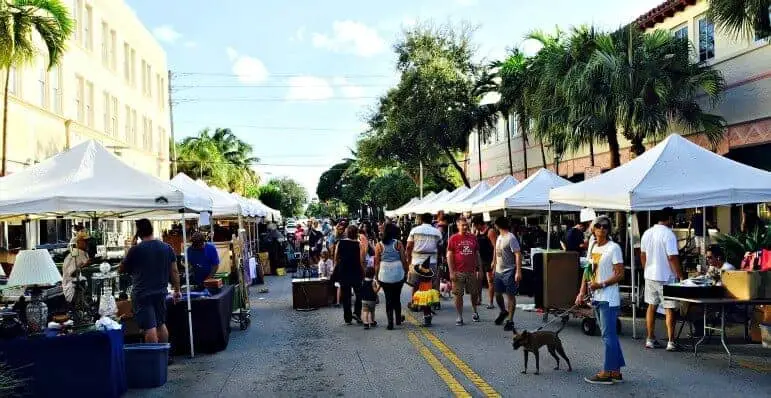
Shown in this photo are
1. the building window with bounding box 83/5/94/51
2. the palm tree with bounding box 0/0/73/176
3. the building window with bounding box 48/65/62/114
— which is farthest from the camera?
the building window with bounding box 83/5/94/51

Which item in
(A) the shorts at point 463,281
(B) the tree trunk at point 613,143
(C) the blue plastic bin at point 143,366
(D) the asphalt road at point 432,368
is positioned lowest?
(D) the asphalt road at point 432,368

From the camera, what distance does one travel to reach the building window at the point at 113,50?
3466 centimetres

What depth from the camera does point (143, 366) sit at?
28.1 ft

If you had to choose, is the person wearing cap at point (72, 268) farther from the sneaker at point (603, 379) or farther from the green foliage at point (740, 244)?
the green foliage at point (740, 244)

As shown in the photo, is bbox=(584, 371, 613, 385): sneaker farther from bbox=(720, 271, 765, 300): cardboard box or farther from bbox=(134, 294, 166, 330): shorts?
bbox=(134, 294, 166, 330): shorts

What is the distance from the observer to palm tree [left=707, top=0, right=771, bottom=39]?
13.5 m

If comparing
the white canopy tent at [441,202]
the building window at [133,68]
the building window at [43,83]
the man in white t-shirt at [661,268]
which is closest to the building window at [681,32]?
the white canopy tent at [441,202]

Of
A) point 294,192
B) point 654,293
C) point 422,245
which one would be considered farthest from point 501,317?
point 294,192

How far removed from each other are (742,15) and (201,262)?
10168mm

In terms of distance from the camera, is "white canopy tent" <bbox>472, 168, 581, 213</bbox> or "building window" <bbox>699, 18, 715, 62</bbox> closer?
"white canopy tent" <bbox>472, 168, 581, 213</bbox>

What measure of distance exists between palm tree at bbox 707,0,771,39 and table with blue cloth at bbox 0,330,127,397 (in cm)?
1157

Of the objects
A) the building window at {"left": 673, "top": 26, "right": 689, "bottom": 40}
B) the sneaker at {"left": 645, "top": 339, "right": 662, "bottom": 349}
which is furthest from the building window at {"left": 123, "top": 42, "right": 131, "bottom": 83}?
the sneaker at {"left": 645, "top": 339, "right": 662, "bottom": 349}

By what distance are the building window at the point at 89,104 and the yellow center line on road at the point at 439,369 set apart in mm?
22828

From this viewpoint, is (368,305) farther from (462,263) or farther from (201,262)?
(201,262)
